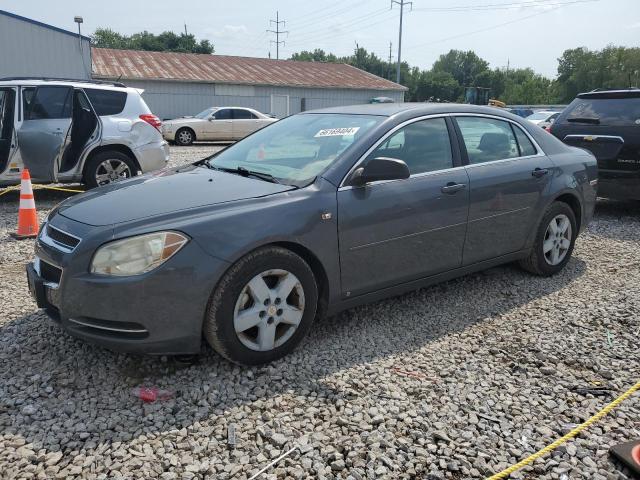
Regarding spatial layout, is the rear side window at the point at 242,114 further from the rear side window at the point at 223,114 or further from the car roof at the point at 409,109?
the car roof at the point at 409,109

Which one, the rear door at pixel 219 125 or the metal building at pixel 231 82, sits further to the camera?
the metal building at pixel 231 82

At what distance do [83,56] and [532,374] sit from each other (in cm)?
2257

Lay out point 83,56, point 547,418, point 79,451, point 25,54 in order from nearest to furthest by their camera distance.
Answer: point 79,451, point 547,418, point 25,54, point 83,56

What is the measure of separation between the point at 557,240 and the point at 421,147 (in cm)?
189

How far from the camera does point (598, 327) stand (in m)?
4.04

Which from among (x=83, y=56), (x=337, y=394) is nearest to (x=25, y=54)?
(x=83, y=56)

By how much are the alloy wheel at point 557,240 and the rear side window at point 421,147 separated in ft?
4.82

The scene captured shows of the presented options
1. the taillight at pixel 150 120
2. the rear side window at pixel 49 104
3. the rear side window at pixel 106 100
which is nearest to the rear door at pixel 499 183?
the taillight at pixel 150 120

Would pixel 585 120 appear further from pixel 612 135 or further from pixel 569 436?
pixel 569 436

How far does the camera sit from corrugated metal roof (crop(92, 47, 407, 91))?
28.2 m

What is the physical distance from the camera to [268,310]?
3246 millimetres

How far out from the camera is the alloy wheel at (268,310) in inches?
125

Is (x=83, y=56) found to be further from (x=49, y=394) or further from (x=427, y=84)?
(x=427, y=84)

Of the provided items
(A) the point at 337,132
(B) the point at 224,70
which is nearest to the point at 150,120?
A: (A) the point at 337,132
